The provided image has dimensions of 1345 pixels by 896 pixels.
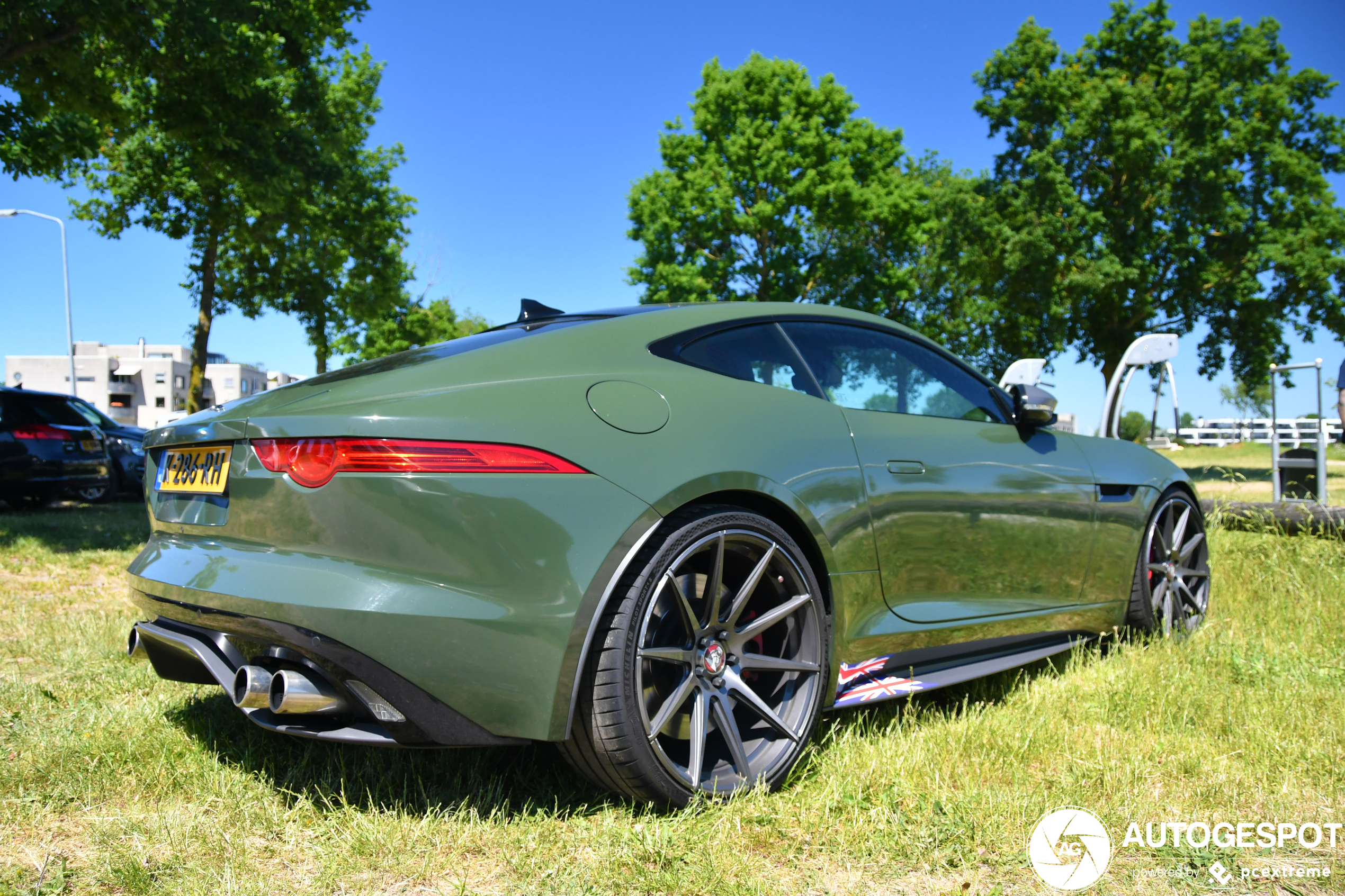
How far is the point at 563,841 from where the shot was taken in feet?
7.14

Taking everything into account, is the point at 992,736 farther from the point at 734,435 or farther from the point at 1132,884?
the point at 734,435

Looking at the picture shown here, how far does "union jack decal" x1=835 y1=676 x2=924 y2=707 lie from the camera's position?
8.85 ft

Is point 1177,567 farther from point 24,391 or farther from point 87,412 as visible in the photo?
point 87,412

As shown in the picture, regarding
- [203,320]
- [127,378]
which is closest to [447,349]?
[203,320]

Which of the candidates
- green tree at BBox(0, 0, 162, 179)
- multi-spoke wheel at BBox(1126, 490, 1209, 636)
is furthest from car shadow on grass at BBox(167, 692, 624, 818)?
green tree at BBox(0, 0, 162, 179)

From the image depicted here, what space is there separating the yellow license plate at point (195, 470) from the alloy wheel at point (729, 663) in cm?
115

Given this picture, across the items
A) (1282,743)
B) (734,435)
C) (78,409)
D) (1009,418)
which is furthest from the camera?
(78,409)

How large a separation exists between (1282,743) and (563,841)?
2.26m

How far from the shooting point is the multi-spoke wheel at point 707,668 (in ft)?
6.99

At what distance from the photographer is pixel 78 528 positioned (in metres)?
8.44

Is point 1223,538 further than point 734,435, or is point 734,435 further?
point 1223,538

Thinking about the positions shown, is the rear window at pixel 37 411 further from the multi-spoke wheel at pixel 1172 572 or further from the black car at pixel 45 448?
the multi-spoke wheel at pixel 1172 572

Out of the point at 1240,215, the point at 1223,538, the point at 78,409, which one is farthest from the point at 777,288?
the point at 1223,538

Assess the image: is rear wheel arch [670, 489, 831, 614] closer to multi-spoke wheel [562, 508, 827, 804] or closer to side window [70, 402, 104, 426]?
multi-spoke wheel [562, 508, 827, 804]
